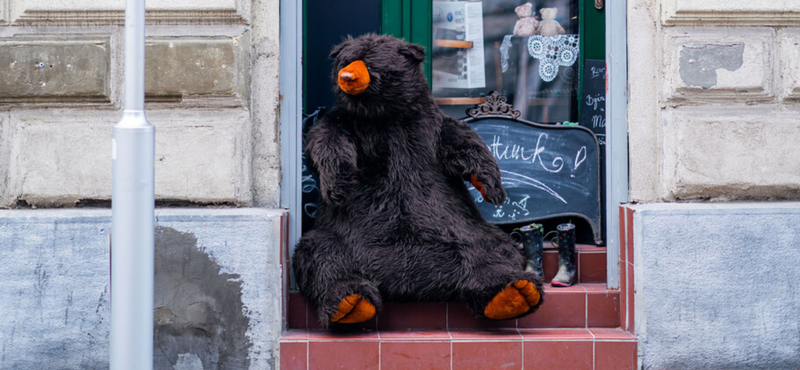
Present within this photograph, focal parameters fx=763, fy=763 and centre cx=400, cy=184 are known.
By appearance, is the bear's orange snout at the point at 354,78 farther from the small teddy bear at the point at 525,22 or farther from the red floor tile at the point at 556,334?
the red floor tile at the point at 556,334

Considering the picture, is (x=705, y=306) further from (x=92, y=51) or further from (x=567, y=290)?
(x=92, y=51)

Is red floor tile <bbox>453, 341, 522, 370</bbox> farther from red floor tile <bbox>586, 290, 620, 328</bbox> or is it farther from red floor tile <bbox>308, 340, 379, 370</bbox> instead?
red floor tile <bbox>586, 290, 620, 328</bbox>

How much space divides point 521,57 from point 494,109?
380mm

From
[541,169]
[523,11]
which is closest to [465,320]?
[541,169]

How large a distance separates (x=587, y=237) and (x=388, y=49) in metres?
1.66

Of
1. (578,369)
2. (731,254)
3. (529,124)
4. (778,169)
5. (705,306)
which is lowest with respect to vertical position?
(578,369)

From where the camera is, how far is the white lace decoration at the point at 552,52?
4.65 metres

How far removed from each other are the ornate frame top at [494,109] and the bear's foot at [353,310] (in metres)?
1.46

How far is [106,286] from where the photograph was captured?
376cm

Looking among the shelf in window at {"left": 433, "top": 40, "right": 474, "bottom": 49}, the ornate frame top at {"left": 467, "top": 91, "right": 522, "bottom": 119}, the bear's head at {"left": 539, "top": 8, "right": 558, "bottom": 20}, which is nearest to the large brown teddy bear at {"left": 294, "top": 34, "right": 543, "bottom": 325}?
the ornate frame top at {"left": 467, "top": 91, "right": 522, "bottom": 119}

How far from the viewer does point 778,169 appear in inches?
156

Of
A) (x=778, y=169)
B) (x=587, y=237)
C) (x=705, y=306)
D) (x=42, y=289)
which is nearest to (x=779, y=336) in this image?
(x=705, y=306)

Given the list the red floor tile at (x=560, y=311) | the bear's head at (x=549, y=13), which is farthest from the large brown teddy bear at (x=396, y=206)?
the bear's head at (x=549, y=13)

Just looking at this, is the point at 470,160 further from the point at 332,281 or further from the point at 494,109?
the point at 332,281
